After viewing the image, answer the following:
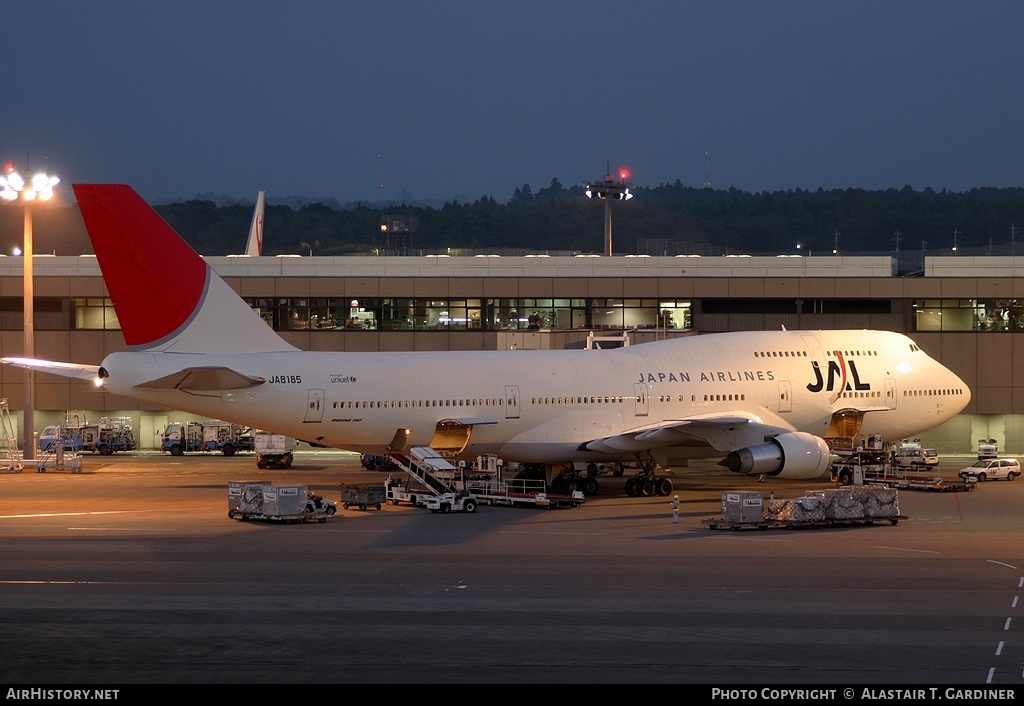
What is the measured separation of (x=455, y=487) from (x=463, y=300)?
976 inches

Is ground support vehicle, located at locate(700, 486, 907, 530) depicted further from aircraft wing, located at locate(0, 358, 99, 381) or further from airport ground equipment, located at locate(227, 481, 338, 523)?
aircraft wing, located at locate(0, 358, 99, 381)

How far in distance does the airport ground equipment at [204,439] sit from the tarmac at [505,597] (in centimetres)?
2216

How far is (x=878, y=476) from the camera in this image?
46.6m

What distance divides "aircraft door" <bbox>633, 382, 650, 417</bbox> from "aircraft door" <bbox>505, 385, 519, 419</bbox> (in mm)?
4410

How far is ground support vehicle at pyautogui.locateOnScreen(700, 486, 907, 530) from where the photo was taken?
34469 mm

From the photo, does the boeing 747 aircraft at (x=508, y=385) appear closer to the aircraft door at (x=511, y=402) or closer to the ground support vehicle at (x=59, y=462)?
the aircraft door at (x=511, y=402)

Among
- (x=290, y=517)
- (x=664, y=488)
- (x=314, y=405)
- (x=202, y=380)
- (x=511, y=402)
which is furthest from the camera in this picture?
(x=664, y=488)

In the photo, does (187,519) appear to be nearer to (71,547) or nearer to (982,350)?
(71,547)

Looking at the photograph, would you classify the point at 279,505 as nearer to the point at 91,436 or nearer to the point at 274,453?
the point at 274,453

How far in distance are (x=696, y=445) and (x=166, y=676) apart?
27.6m

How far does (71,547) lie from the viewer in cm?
3111

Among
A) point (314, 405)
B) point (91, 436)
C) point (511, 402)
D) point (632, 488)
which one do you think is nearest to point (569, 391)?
point (511, 402)

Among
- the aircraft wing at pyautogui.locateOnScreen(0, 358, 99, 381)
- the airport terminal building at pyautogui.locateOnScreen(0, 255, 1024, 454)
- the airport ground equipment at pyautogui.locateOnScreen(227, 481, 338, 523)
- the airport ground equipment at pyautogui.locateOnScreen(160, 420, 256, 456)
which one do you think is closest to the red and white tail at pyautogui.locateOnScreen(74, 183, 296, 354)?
the aircraft wing at pyautogui.locateOnScreen(0, 358, 99, 381)
